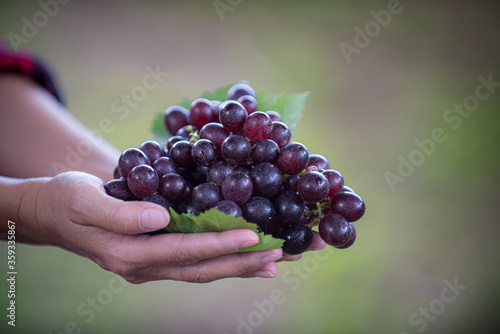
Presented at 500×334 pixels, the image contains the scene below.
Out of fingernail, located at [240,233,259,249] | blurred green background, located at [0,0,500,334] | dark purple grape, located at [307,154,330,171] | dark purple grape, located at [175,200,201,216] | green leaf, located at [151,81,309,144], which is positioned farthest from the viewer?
blurred green background, located at [0,0,500,334]

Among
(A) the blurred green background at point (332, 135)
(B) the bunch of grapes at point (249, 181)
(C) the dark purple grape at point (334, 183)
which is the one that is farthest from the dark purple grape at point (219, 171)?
(A) the blurred green background at point (332, 135)

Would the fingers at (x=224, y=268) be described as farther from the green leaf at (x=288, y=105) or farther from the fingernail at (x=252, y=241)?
the green leaf at (x=288, y=105)

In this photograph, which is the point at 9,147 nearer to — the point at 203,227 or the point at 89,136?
the point at 89,136

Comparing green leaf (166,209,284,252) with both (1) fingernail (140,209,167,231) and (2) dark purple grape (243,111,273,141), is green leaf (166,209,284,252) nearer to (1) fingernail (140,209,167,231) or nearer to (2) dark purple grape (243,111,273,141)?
(1) fingernail (140,209,167,231)

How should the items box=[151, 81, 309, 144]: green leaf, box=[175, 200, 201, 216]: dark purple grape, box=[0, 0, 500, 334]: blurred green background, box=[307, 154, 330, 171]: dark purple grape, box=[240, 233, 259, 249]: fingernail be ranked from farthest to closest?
box=[0, 0, 500, 334]: blurred green background
box=[151, 81, 309, 144]: green leaf
box=[307, 154, 330, 171]: dark purple grape
box=[175, 200, 201, 216]: dark purple grape
box=[240, 233, 259, 249]: fingernail

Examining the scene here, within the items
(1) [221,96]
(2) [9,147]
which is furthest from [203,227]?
(2) [9,147]

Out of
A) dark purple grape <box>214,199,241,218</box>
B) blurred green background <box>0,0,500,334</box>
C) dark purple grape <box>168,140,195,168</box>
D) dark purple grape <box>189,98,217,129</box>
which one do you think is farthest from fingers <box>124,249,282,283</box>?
blurred green background <box>0,0,500,334</box>
